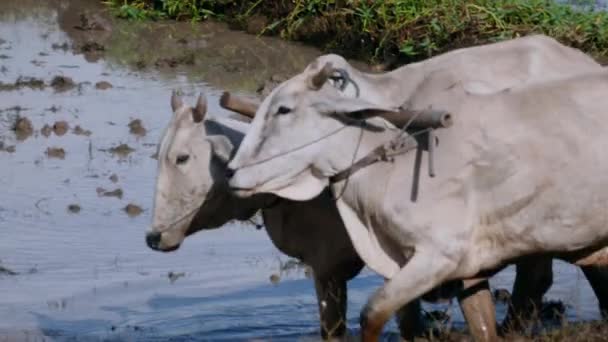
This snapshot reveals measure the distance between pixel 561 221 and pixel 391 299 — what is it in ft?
2.54

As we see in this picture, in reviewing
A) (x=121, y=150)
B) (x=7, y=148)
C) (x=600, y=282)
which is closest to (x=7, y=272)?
(x=121, y=150)

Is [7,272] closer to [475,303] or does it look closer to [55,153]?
[55,153]

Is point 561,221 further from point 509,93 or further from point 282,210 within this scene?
point 282,210

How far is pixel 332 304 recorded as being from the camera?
780cm

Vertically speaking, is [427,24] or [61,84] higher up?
[427,24]

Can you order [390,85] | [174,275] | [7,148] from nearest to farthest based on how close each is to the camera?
1. [390,85]
2. [174,275]
3. [7,148]

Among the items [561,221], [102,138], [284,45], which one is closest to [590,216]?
[561,221]

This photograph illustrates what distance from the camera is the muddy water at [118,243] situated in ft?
28.9

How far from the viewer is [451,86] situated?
718 centimetres

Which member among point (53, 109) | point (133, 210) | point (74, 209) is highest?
point (133, 210)

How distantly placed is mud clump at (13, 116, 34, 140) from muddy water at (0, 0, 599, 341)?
5 cm

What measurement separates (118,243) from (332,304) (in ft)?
8.50

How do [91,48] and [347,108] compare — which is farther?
[91,48]

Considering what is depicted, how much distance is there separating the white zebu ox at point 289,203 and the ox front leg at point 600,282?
25cm
